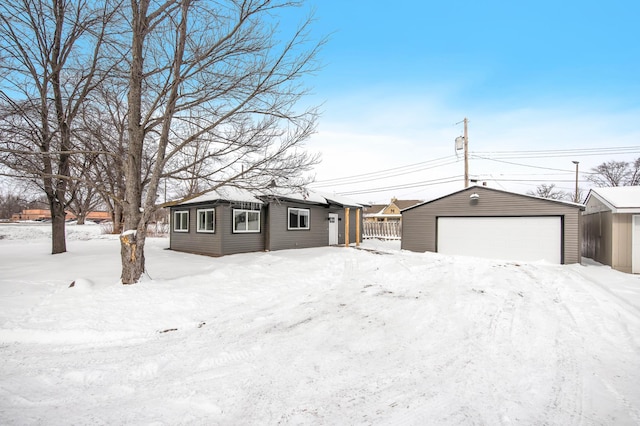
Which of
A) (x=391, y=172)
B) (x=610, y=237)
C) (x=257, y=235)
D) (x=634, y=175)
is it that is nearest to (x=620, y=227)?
(x=610, y=237)

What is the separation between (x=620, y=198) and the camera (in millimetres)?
10383

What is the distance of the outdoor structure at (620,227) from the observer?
9.78 m

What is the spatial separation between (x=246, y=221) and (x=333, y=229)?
19.2ft

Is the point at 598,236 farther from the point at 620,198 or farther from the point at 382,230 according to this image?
the point at 382,230

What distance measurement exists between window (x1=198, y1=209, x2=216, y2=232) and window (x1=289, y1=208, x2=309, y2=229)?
362 centimetres

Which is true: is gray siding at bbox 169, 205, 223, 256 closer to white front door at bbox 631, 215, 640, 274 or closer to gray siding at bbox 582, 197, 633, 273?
gray siding at bbox 582, 197, 633, 273

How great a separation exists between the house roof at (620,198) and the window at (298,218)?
11670 millimetres

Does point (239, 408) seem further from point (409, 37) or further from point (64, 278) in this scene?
point (409, 37)

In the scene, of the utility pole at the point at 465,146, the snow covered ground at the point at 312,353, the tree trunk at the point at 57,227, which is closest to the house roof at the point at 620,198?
the snow covered ground at the point at 312,353

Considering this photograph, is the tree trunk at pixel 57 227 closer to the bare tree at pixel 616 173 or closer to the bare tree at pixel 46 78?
the bare tree at pixel 46 78

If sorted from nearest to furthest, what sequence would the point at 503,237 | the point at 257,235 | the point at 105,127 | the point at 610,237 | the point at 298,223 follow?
the point at 105,127 → the point at 610,237 → the point at 503,237 → the point at 257,235 → the point at 298,223

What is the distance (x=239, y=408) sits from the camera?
7.92 feet

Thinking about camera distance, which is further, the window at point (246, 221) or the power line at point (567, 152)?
the power line at point (567, 152)

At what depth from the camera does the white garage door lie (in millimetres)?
11836
